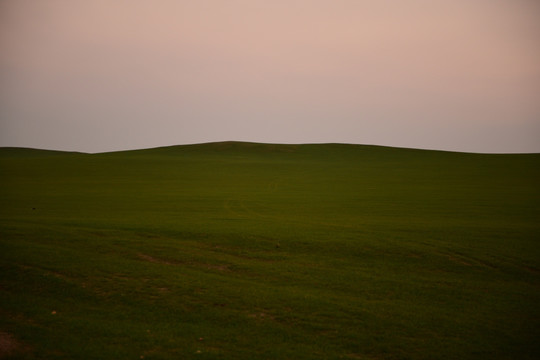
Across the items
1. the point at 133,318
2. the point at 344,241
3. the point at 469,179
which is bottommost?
the point at 133,318

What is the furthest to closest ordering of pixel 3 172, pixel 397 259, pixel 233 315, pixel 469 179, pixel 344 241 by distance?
pixel 3 172 < pixel 469 179 < pixel 344 241 < pixel 397 259 < pixel 233 315

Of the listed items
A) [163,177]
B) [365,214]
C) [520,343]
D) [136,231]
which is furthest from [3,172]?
[520,343]

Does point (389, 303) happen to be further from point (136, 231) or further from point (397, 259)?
point (136, 231)

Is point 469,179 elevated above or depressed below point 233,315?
above

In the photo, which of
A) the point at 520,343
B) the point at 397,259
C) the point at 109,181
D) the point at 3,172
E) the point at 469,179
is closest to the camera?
the point at 520,343

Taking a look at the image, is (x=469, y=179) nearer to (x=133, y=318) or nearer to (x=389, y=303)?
(x=389, y=303)

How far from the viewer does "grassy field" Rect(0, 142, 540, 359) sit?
8891mm

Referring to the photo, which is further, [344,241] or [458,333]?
[344,241]

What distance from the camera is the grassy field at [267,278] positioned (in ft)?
29.2

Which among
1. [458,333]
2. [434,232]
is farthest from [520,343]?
[434,232]

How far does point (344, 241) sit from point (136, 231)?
945 cm

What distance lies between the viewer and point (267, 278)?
12.9 metres

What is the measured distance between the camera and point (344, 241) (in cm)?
1714

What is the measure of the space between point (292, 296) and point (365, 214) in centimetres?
1498
